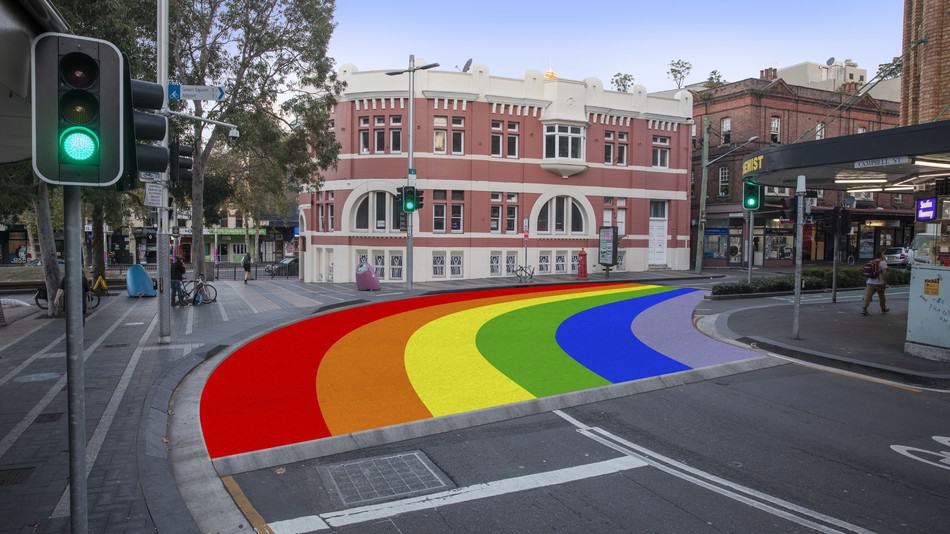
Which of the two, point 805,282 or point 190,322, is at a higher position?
point 805,282

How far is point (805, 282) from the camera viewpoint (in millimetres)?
23297

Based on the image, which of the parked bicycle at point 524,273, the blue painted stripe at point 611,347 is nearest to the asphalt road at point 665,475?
Result: the blue painted stripe at point 611,347

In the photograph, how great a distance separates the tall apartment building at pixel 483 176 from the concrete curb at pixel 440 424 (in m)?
20.9

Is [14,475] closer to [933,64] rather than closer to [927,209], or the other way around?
[927,209]

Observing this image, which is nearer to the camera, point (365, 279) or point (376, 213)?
point (365, 279)

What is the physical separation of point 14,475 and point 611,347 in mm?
9701

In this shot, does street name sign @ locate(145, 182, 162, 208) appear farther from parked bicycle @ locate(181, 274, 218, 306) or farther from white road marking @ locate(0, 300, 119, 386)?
parked bicycle @ locate(181, 274, 218, 306)

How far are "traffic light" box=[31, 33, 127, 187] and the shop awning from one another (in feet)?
38.0

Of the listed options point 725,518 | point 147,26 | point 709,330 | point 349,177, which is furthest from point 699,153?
point 725,518

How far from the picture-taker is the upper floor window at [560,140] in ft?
107

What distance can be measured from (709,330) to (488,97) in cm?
2044

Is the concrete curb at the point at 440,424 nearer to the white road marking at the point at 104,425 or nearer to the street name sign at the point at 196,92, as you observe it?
the white road marking at the point at 104,425

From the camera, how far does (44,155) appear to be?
3645 mm

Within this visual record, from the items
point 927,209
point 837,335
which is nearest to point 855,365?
point 837,335
